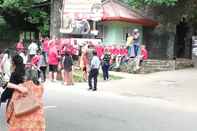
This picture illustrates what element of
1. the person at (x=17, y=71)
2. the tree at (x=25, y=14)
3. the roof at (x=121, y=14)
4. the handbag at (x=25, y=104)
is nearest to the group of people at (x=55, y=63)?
the roof at (x=121, y=14)

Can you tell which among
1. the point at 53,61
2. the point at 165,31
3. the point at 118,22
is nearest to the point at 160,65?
the point at 165,31

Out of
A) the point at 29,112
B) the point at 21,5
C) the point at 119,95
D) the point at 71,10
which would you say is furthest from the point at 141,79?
the point at 29,112

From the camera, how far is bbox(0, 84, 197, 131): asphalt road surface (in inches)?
541

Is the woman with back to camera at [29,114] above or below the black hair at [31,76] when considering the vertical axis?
below

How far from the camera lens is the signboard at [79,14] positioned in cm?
3316

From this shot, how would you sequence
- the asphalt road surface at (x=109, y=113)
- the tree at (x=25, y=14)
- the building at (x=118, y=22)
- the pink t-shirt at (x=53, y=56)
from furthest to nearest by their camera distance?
the tree at (x=25, y=14) → the building at (x=118, y=22) → the pink t-shirt at (x=53, y=56) → the asphalt road surface at (x=109, y=113)

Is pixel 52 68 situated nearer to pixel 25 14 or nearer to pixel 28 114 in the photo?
pixel 25 14

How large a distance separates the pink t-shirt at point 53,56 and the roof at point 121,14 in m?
10.0

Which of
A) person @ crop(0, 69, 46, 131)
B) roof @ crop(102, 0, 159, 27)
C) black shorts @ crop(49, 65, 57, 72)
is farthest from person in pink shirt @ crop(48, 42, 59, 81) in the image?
person @ crop(0, 69, 46, 131)

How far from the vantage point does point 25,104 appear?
814 cm

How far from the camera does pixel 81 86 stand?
23672 millimetres

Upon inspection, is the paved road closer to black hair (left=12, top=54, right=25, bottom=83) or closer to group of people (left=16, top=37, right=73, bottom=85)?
group of people (left=16, top=37, right=73, bottom=85)

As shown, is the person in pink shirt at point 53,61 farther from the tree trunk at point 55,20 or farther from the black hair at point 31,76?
the black hair at point 31,76

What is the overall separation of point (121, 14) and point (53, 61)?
1108 cm
